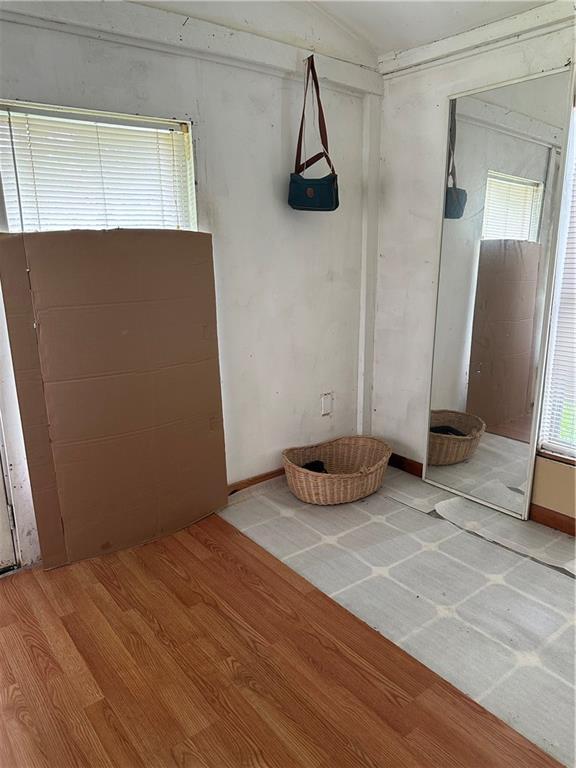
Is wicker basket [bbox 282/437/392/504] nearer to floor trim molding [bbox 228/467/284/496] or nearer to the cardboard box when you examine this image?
floor trim molding [bbox 228/467/284/496]

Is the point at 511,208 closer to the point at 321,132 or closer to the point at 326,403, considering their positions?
the point at 321,132

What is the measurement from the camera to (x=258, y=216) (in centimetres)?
261

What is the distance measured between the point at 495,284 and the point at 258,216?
1.23m

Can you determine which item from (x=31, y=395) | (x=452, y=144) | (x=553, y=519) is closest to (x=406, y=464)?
(x=553, y=519)

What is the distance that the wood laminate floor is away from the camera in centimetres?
140

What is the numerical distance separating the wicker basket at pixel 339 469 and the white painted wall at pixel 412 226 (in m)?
0.24

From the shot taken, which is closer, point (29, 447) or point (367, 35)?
point (29, 447)

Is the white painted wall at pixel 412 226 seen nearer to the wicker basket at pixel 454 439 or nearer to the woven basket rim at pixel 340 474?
the wicker basket at pixel 454 439

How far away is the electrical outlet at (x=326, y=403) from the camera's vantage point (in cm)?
311

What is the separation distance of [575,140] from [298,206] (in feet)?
4.05

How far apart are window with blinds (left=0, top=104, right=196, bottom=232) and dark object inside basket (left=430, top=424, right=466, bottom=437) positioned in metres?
1.72

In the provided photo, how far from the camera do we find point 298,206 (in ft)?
8.44

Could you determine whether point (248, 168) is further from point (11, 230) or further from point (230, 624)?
point (230, 624)

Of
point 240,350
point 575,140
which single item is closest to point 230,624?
point 240,350
